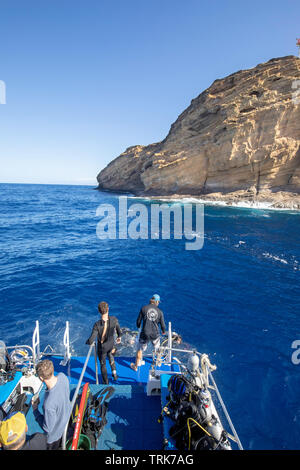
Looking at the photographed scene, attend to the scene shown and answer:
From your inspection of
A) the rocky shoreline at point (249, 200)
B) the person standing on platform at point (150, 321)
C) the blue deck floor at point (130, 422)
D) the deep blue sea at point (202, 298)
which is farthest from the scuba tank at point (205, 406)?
the rocky shoreline at point (249, 200)

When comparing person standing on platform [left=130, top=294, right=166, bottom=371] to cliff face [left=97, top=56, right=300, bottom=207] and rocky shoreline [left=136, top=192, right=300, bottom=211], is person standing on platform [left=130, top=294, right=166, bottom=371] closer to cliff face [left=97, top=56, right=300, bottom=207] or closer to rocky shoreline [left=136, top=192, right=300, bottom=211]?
rocky shoreline [left=136, top=192, right=300, bottom=211]

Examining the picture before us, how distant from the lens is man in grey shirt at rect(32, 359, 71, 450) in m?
2.77

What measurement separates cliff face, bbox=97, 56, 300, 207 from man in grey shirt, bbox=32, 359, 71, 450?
149 ft

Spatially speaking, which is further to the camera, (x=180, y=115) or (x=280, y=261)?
(x=180, y=115)

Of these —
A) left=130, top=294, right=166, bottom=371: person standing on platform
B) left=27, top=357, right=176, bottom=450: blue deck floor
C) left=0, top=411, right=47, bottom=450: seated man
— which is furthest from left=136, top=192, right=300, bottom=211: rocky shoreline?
left=0, top=411, right=47, bottom=450: seated man

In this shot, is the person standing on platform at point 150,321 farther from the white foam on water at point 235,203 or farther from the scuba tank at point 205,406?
the white foam on water at point 235,203

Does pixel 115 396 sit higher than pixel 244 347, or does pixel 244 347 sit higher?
pixel 115 396

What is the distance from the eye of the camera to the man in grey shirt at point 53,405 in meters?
2.77

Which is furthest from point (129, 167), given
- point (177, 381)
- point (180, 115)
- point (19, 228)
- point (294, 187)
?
point (177, 381)

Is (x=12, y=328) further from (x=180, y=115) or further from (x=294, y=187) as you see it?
(x=180, y=115)

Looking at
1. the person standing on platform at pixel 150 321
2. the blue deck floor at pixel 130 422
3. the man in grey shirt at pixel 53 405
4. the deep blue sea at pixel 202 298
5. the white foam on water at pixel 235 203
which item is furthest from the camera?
the white foam on water at pixel 235 203

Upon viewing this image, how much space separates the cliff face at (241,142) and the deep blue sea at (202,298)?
25.4 m
